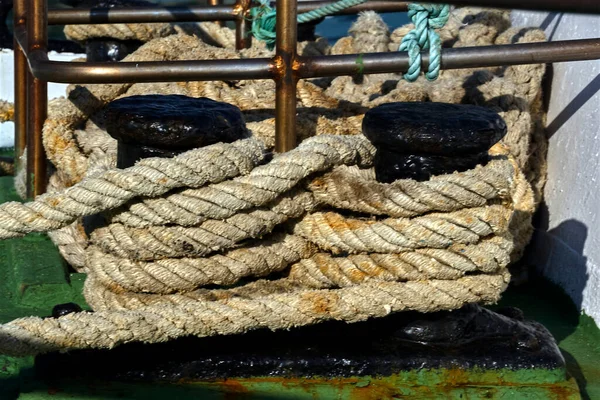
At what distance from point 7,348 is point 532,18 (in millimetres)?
2253

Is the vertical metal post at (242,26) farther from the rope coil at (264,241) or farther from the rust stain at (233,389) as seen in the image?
the rust stain at (233,389)

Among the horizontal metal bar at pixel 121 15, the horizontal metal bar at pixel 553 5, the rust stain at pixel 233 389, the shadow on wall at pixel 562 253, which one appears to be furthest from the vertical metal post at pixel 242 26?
the horizontal metal bar at pixel 553 5

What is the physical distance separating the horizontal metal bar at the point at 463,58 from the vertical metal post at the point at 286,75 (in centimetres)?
3

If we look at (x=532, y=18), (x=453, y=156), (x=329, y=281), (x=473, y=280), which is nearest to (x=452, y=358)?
(x=473, y=280)

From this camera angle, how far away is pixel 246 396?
1.77 m

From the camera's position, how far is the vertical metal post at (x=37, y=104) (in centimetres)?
252

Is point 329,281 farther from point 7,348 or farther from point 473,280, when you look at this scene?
point 7,348

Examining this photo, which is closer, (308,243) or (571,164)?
(308,243)

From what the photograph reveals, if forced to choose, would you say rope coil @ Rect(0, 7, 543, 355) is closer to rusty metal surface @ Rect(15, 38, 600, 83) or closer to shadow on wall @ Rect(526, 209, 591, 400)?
rusty metal surface @ Rect(15, 38, 600, 83)

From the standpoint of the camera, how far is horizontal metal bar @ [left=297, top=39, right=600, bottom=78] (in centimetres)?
212

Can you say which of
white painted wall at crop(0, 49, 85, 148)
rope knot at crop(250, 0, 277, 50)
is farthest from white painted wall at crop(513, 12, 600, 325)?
white painted wall at crop(0, 49, 85, 148)

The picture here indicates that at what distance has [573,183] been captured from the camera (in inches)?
103

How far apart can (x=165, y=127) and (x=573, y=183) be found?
4.31ft

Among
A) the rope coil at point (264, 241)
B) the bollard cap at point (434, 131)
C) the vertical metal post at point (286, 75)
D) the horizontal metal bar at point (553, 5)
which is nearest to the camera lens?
the horizontal metal bar at point (553, 5)
